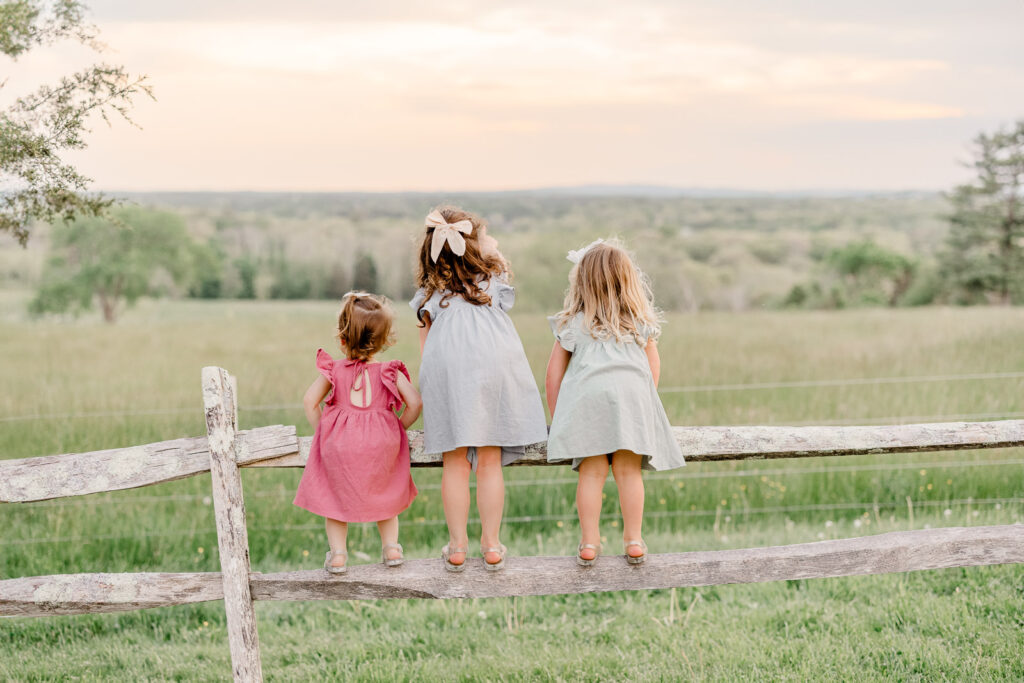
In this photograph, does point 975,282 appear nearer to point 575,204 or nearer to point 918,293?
point 918,293

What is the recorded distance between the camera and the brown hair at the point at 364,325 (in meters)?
3.45

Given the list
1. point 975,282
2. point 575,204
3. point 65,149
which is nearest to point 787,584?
point 65,149

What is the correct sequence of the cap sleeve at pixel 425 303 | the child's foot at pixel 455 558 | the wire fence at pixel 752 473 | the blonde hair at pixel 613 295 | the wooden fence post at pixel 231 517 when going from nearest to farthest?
the wooden fence post at pixel 231 517 → the child's foot at pixel 455 558 → the blonde hair at pixel 613 295 → the cap sleeve at pixel 425 303 → the wire fence at pixel 752 473

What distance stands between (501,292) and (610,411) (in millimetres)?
→ 663

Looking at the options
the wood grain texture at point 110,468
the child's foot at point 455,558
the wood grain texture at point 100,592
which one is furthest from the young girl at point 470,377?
the wood grain texture at point 100,592

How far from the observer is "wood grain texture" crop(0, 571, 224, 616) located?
11.0ft

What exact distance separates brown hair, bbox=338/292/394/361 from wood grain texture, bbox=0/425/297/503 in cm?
47

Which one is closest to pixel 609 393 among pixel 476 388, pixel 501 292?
pixel 476 388

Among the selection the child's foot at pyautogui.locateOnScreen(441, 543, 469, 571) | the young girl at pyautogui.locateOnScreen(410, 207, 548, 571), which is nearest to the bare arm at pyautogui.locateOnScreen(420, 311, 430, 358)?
the young girl at pyautogui.locateOnScreen(410, 207, 548, 571)

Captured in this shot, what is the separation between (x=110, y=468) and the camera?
10.9 feet

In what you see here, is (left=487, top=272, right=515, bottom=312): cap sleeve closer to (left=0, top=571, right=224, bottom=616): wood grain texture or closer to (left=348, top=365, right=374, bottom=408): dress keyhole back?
(left=348, top=365, right=374, bottom=408): dress keyhole back

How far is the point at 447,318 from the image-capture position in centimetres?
351

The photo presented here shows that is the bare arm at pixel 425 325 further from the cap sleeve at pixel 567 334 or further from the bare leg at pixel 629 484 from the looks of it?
the bare leg at pixel 629 484

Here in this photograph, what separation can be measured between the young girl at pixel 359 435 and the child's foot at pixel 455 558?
18cm
